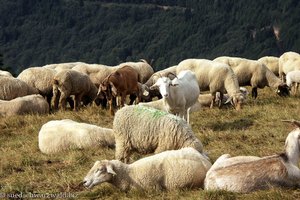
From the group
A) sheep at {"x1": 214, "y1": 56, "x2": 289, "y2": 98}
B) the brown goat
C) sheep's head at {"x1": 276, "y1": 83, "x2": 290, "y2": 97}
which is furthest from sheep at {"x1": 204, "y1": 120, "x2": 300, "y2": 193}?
sheep at {"x1": 214, "y1": 56, "x2": 289, "y2": 98}

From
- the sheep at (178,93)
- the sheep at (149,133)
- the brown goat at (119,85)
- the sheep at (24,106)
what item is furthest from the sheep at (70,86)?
the sheep at (149,133)

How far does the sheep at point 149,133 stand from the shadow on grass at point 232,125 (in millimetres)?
3925

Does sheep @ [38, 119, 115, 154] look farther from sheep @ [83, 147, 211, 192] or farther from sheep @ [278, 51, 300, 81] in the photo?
sheep @ [278, 51, 300, 81]

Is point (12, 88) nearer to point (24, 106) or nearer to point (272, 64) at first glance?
point (24, 106)

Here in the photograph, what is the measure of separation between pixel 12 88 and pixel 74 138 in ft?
24.4

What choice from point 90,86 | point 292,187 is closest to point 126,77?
point 90,86

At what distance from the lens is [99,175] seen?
8.63 meters

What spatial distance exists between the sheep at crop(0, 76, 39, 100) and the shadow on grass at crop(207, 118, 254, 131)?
7.71 m

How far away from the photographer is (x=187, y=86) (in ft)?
49.9

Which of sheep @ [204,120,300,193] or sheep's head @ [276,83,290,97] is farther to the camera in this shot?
A: sheep's head @ [276,83,290,97]

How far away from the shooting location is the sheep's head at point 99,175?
858 centimetres

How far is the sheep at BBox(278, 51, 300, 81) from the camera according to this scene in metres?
25.7

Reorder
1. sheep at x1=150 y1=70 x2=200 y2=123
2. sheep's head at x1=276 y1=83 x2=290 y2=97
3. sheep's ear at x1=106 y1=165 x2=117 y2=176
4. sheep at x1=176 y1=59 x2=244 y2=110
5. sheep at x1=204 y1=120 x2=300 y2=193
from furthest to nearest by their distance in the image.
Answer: sheep's head at x1=276 y1=83 x2=290 y2=97
sheep at x1=176 y1=59 x2=244 y2=110
sheep at x1=150 y1=70 x2=200 y2=123
sheep's ear at x1=106 y1=165 x2=117 y2=176
sheep at x1=204 y1=120 x2=300 y2=193

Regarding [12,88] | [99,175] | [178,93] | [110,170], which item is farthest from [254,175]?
[12,88]
